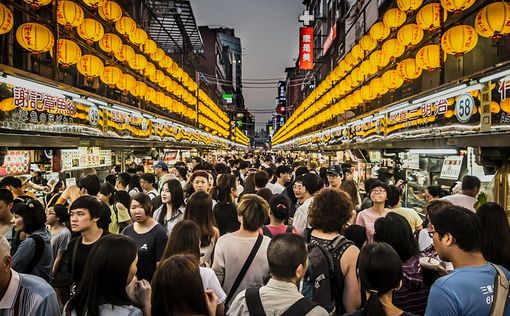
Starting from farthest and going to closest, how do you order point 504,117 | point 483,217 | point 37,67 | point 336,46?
1. point 336,46
2. point 37,67
3. point 504,117
4. point 483,217

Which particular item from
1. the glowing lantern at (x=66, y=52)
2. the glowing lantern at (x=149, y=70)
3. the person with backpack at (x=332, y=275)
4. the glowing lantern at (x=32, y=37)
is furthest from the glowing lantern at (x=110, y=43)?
the person with backpack at (x=332, y=275)

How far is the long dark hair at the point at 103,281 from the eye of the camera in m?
2.98

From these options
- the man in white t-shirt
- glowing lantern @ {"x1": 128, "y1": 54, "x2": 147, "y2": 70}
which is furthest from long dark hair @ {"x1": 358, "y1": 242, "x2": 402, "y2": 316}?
glowing lantern @ {"x1": 128, "y1": 54, "x2": 147, "y2": 70}

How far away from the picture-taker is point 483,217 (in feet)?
13.2

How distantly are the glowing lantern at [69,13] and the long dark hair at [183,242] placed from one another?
26.8 feet

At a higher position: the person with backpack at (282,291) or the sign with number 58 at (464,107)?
the sign with number 58 at (464,107)

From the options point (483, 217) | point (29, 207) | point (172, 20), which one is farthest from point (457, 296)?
point (172, 20)

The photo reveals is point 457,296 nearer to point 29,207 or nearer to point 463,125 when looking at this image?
point 29,207

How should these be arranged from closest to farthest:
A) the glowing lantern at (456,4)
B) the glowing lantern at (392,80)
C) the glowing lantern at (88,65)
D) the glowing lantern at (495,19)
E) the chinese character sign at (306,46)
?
the glowing lantern at (495,19)
the glowing lantern at (456,4)
the glowing lantern at (88,65)
the glowing lantern at (392,80)
the chinese character sign at (306,46)

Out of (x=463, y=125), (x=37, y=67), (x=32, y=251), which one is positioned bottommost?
(x=32, y=251)

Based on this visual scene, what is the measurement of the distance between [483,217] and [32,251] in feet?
16.3

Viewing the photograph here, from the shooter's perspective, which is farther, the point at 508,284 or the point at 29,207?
the point at 29,207

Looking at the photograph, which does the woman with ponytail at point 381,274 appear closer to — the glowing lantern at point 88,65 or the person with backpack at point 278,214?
the person with backpack at point 278,214

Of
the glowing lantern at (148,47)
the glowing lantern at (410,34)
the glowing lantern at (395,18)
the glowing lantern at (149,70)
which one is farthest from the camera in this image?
the glowing lantern at (149,70)
